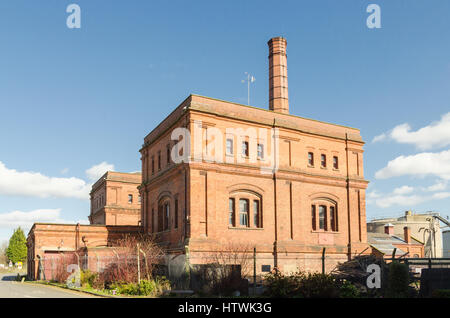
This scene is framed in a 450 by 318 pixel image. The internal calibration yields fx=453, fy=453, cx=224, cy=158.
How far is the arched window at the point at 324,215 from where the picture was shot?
31.9 m

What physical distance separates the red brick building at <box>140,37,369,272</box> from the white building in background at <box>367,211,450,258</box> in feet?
91.0

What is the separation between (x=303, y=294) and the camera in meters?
19.2

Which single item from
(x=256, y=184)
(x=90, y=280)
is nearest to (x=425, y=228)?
(x=256, y=184)

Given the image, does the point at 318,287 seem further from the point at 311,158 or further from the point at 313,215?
the point at 311,158

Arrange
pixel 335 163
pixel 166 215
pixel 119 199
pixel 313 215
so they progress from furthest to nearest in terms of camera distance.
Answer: pixel 119 199
pixel 335 163
pixel 313 215
pixel 166 215

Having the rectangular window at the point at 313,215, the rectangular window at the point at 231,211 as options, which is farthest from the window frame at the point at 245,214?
the rectangular window at the point at 313,215

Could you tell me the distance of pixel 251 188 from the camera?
29.2 meters

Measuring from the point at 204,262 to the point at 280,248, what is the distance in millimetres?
5723

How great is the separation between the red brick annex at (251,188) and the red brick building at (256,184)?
7cm

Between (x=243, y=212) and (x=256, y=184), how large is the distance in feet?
6.62

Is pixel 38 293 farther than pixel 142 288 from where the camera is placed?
Yes

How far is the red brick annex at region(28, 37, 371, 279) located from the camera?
27.4 m
